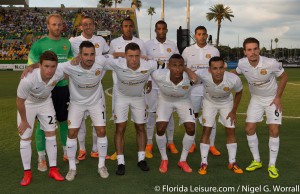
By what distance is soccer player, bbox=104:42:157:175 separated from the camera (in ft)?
18.5

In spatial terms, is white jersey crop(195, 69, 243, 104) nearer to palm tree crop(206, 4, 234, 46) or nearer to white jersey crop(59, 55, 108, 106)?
white jersey crop(59, 55, 108, 106)

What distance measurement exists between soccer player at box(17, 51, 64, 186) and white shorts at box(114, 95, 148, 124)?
102 centimetres

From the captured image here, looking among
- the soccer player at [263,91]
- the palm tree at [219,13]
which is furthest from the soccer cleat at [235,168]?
the palm tree at [219,13]

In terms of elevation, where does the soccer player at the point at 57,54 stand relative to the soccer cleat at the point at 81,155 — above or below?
above

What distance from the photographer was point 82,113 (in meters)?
5.67

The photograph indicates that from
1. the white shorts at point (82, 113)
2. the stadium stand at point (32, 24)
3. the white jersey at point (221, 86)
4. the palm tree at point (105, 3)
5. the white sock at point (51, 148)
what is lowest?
the white sock at point (51, 148)

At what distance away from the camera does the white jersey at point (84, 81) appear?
5.48m

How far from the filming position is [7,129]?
9.02 m

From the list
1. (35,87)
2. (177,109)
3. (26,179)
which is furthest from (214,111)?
(26,179)

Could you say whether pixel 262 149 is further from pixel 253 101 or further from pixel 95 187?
pixel 95 187

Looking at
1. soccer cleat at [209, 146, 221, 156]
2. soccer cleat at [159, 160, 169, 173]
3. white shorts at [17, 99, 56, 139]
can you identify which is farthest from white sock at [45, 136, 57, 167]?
soccer cleat at [209, 146, 221, 156]

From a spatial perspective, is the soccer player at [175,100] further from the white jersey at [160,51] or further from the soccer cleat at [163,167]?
the white jersey at [160,51]

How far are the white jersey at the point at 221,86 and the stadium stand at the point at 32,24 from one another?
40196 millimetres

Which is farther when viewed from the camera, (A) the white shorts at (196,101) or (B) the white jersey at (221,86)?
(A) the white shorts at (196,101)
